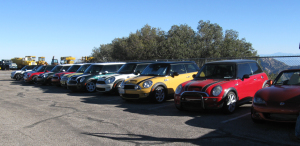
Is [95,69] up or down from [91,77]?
up

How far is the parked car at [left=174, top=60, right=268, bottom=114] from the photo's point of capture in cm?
753

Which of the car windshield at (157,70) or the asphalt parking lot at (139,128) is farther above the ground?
the car windshield at (157,70)

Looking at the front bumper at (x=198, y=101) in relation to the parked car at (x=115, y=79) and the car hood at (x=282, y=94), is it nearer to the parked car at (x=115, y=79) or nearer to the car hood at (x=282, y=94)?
the car hood at (x=282, y=94)

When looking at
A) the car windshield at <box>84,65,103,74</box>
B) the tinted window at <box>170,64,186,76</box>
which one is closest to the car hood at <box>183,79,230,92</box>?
the tinted window at <box>170,64,186,76</box>

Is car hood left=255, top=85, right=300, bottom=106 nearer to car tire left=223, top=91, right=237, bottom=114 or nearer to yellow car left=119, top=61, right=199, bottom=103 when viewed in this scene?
car tire left=223, top=91, right=237, bottom=114

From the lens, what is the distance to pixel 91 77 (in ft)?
50.0

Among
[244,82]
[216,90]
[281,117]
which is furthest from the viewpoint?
[244,82]

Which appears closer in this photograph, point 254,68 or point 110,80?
point 254,68

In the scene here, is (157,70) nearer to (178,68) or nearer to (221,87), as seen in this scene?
(178,68)

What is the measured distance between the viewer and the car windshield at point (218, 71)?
8.50 meters

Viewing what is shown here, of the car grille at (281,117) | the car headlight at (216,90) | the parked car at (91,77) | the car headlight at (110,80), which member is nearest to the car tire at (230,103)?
the car headlight at (216,90)

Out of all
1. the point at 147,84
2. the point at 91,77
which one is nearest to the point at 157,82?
the point at 147,84

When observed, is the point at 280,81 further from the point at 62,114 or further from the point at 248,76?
the point at 62,114

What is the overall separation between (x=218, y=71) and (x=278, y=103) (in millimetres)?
3262
